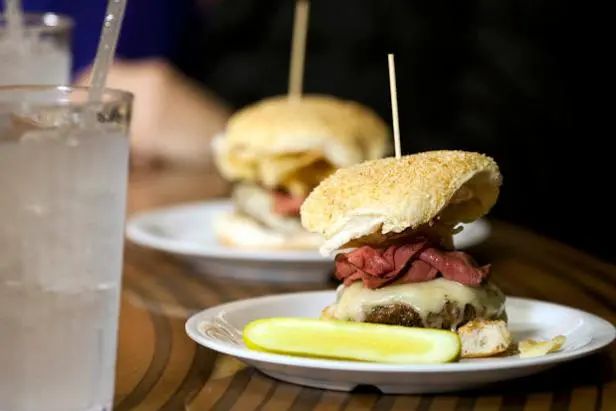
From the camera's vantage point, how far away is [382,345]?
51.5 inches

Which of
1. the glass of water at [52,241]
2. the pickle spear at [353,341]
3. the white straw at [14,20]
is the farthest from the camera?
the white straw at [14,20]

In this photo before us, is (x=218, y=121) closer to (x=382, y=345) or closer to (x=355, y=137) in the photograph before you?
(x=355, y=137)

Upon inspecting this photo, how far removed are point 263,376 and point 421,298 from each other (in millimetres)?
198

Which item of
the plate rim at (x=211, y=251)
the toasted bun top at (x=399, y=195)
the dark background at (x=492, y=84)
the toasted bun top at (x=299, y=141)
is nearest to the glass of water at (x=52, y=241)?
the toasted bun top at (x=399, y=195)

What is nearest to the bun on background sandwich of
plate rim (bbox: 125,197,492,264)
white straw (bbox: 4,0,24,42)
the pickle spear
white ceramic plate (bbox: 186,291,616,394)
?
plate rim (bbox: 125,197,492,264)

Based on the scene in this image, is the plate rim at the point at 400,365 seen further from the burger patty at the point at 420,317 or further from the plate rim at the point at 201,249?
the plate rim at the point at 201,249

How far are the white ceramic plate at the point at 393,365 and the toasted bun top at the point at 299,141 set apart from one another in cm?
67

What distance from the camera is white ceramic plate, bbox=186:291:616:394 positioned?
124 cm

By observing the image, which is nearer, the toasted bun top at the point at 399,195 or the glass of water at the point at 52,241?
the glass of water at the point at 52,241

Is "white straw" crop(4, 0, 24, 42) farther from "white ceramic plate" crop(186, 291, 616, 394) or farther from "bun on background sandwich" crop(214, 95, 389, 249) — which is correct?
"white ceramic plate" crop(186, 291, 616, 394)

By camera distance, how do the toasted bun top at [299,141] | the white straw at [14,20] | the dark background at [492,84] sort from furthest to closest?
the dark background at [492,84] < the toasted bun top at [299,141] < the white straw at [14,20]

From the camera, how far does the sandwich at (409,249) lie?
4.56ft

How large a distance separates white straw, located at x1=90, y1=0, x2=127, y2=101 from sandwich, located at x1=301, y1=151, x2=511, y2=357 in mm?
323

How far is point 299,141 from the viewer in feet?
7.47
